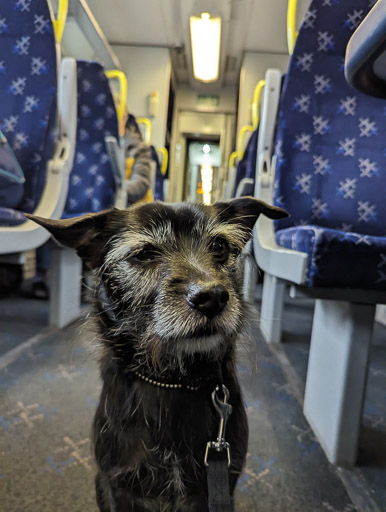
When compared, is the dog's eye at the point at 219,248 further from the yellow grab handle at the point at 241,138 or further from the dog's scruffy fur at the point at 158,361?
the yellow grab handle at the point at 241,138

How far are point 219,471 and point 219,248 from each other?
1.67 feet

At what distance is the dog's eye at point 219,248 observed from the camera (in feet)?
3.30

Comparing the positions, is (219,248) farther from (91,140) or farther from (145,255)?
(91,140)

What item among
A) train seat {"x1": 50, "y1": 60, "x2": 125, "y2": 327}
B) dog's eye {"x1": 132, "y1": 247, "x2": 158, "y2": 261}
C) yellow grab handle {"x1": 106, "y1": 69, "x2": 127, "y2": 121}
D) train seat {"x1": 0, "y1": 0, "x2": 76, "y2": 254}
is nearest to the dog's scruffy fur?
dog's eye {"x1": 132, "y1": 247, "x2": 158, "y2": 261}

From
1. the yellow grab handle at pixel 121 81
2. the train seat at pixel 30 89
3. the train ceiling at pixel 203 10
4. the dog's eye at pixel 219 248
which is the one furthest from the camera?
the yellow grab handle at pixel 121 81

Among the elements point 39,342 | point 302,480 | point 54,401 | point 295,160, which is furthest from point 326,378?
point 39,342

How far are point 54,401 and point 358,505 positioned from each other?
1116mm

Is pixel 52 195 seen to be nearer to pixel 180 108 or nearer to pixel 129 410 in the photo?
pixel 129 410

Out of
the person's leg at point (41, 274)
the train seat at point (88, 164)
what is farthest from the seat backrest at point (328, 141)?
the person's leg at point (41, 274)

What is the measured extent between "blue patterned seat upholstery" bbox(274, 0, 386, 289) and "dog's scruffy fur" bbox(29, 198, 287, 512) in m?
0.69

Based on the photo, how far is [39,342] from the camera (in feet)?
7.22

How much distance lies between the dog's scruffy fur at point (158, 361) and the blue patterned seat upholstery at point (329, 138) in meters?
0.69

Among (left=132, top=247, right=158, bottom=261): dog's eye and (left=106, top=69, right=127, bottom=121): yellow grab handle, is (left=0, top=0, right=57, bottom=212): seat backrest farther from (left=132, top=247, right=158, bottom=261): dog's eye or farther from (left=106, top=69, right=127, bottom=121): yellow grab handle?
(left=106, top=69, right=127, bottom=121): yellow grab handle

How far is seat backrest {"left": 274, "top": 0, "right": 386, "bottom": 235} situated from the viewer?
1563 millimetres
